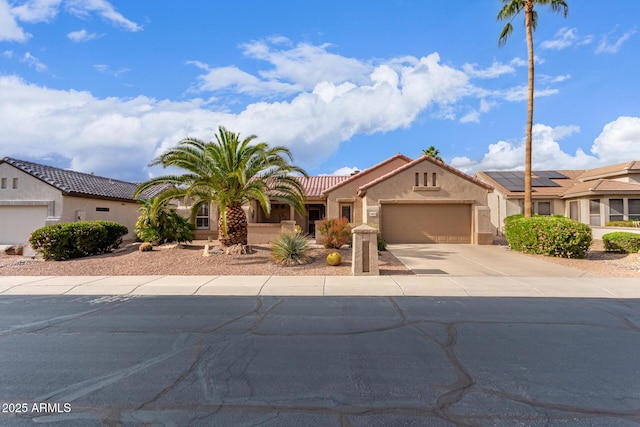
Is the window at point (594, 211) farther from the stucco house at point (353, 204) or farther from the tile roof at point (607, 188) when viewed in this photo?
the stucco house at point (353, 204)

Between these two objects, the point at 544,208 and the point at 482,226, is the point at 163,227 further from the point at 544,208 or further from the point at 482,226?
the point at 544,208

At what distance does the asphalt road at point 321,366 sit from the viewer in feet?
10.9

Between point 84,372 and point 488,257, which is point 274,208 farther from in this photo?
point 84,372

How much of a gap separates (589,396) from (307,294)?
18.9 feet

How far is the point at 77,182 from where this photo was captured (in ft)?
65.3

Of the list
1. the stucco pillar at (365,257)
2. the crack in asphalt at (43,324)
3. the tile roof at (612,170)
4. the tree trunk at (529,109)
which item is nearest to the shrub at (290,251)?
the stucco pillar at (365,257)

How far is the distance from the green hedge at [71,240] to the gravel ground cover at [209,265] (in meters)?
0.55

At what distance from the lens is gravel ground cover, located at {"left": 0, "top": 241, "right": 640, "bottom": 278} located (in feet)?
36.7

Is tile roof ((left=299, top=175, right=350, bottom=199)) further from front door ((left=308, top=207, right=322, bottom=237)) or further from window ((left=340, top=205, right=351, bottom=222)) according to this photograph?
window ((left=340, top=205, right=351, bottom=222))

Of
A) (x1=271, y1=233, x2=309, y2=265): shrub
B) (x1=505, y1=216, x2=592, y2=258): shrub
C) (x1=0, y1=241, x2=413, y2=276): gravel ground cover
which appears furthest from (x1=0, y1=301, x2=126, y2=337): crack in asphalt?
(x1=505, y1=216, x2=592, y2=258): shrub

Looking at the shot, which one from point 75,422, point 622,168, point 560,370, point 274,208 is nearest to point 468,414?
point 560,370

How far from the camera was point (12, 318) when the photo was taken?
6.55m

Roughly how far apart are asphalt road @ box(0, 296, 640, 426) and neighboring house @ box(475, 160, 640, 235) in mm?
17653

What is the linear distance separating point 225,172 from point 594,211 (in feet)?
73.2
